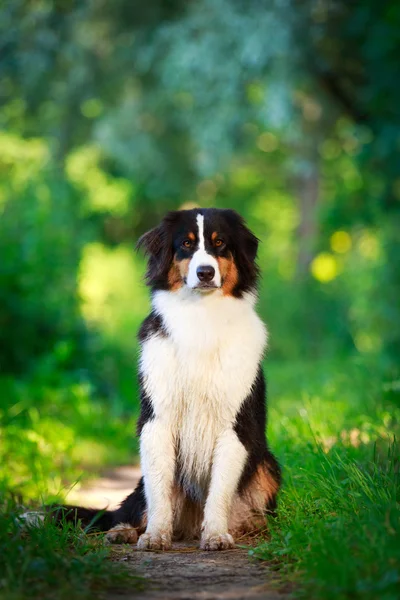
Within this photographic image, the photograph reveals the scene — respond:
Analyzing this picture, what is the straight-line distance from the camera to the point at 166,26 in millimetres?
16000

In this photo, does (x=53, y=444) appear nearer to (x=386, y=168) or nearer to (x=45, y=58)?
(x=386, y=168)

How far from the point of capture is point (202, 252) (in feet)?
16.2

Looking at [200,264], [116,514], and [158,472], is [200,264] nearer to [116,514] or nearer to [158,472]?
[158,472]

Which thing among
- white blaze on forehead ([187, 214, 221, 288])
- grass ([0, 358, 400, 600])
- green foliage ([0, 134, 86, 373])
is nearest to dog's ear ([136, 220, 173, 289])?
white blaze on forehead ([187, 214, 221, 288])

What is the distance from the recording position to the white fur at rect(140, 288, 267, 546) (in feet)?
15.9

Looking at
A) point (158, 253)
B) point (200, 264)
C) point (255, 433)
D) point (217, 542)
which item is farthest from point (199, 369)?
point (217, 542)

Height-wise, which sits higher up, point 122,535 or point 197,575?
point 122,535

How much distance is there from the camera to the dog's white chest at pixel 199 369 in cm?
489

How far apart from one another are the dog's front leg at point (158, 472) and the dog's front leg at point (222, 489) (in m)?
0.23

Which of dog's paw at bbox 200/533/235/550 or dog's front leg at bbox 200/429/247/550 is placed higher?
dog's front leg at bbox 200/429/247/550

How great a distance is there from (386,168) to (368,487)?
10.6 m

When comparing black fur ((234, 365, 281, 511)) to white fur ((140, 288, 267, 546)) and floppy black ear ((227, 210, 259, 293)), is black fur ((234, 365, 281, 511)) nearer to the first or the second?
white fur ((140, 288, 267, 546))

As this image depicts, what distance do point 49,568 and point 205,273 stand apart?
1.83 m

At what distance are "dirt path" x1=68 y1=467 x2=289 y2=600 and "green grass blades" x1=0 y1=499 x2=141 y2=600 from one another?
107mm
